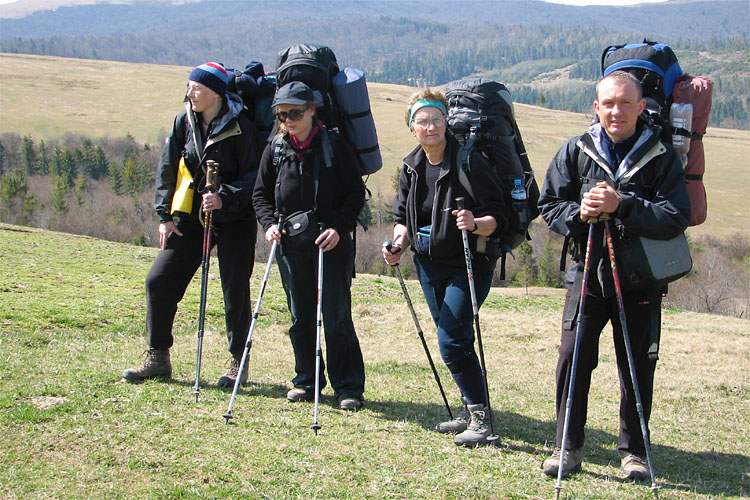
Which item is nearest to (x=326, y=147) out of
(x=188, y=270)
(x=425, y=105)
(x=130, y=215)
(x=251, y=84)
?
(x=425, y=105)

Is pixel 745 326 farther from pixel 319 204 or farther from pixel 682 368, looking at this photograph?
pixel 319 204

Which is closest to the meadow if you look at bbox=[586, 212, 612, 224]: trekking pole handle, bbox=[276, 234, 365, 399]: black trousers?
bbox=[276, 234, 365, 399]: black trousers

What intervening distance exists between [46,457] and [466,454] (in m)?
3.31

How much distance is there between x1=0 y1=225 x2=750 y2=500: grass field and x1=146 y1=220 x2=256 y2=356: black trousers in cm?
70

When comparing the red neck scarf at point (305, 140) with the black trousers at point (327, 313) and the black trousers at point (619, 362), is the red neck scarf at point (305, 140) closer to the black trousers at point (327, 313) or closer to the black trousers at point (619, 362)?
the black trousers at point (327, 313)

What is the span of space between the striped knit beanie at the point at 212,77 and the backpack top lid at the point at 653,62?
3.75 metres

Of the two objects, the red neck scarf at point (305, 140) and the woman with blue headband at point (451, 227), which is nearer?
the woman with blue headband at point (451, 227)

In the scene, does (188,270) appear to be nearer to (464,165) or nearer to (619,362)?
(464,165)

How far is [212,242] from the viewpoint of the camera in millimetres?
7648

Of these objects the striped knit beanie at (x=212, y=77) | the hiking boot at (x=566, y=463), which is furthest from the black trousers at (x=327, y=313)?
the hiking boot at (x=566, y=463)

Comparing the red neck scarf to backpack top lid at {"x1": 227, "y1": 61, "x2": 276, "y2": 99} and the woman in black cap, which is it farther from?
backpack top lid at {"x1": 227, "y1": 61, "x2": 276, "y2": 99}

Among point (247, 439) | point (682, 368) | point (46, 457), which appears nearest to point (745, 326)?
point (682, 368)

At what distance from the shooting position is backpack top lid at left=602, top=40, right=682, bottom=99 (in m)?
5.75

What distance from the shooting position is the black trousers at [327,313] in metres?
7.21
